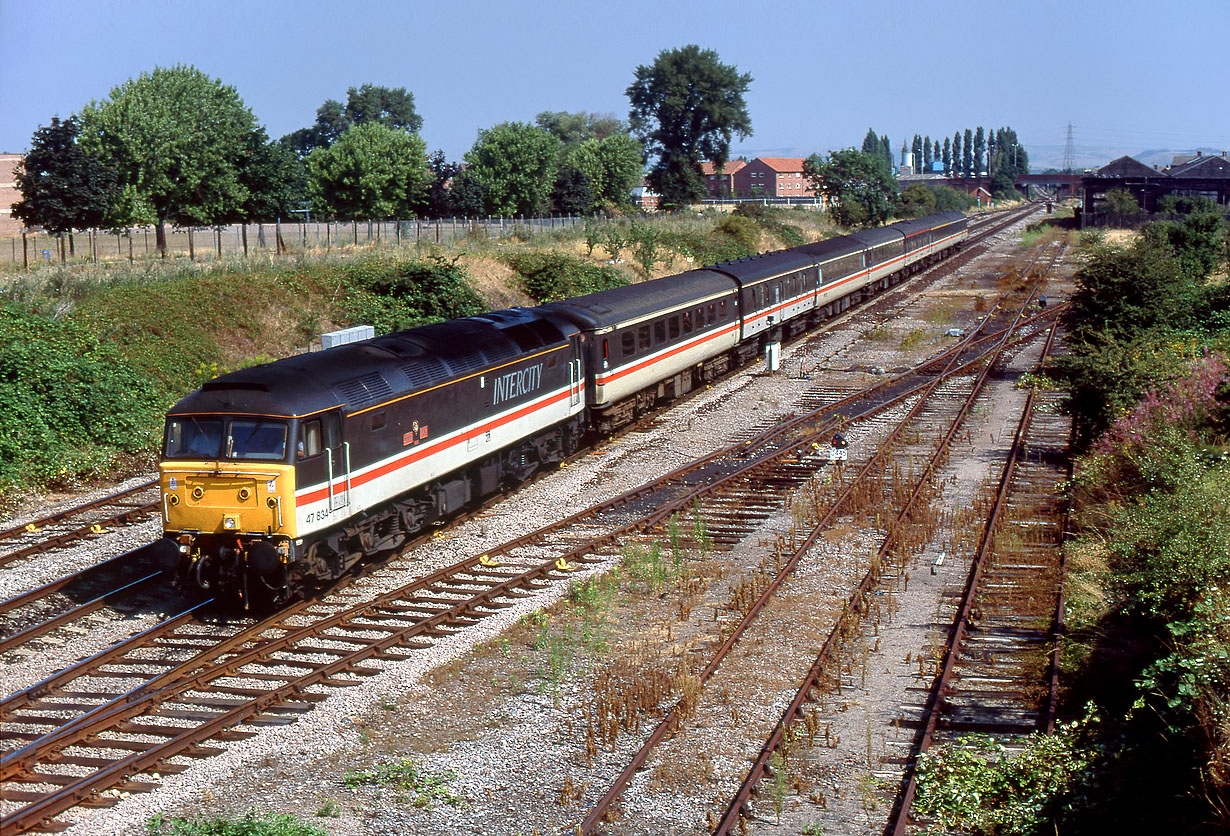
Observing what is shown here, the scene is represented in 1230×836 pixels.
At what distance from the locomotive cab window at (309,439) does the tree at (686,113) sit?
9091 centimetres

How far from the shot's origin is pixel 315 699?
12.8 metres

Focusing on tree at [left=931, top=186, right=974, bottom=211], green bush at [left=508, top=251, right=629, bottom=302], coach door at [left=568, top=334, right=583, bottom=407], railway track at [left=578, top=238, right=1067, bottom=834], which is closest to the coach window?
railway track at [left=578, top=238, right=1067, bottom=834]

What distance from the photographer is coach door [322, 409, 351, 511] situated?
605 inches

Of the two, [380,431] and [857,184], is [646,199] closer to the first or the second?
[857,184]

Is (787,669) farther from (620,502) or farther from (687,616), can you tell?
(620,502)

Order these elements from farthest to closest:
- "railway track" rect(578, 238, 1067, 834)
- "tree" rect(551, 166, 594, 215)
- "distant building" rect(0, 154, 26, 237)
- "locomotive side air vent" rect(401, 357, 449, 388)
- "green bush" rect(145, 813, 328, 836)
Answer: "tree" rect(551, 166, 594, 215), "distant building" rect(0, 154, 26, 237), "locomotive side air vent" rect(401, 357, 449, 388), "railway track" rect(578, 238, 1067, 834), "green bush" rect(145, 813, 328, 836)

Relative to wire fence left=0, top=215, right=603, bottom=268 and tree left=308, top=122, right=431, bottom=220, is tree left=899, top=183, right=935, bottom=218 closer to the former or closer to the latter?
tree left=308, top=122, right=431, bottom=220

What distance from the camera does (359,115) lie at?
518 ft

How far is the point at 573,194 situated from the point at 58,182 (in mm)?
49280

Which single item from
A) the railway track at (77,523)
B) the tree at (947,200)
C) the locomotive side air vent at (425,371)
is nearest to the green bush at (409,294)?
the railway track at (77,523)

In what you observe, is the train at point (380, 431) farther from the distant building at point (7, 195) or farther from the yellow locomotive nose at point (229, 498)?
the distant building at point (7, 195)

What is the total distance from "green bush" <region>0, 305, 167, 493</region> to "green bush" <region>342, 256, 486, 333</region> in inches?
405

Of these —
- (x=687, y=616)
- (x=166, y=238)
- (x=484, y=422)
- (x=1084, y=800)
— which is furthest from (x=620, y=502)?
(x=166, y=238)

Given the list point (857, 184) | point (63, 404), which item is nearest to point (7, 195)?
point (857, 184)
